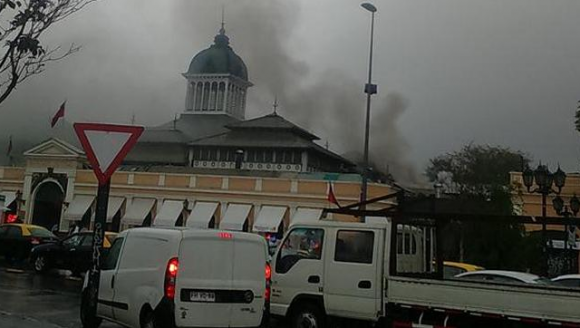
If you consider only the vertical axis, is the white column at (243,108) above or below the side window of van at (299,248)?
above

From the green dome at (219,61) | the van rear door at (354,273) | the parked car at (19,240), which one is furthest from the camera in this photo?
the green dome at (219,61)

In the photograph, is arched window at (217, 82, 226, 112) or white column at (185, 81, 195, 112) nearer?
arched window at (217, 82, 226, 112)

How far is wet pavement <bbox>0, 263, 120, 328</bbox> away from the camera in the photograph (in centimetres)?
1152

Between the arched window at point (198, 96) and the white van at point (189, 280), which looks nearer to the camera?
the white van at point (189, 280)

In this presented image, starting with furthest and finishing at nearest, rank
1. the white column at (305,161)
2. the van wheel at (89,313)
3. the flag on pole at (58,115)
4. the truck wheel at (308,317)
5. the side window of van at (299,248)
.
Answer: the white column at (305,161)
the flag on pole at (58,115)
the side window of van at (299,248)
the truck wheel at (308,317)
the van wheel at (89,313)

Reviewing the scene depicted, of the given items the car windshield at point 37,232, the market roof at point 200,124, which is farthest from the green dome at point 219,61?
the car windshield at point 37,232

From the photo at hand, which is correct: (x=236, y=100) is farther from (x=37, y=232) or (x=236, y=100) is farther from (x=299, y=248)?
(x=299, y=248)

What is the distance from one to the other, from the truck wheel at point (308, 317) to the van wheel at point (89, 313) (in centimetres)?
323

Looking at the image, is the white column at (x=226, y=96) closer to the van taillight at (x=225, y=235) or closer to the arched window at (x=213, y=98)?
the arched window at (x=213, y=98)

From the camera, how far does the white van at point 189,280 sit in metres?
9.08

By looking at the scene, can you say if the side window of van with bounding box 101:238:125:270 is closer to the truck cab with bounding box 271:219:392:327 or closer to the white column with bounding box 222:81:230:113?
the truck cab with bounding box 271:219:392:327

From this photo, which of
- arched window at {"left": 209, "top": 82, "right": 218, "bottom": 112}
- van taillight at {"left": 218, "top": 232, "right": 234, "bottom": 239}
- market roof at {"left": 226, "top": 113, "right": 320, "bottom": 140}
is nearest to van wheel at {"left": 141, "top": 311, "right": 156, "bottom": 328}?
van taillight at {"left": 218, "top": 232, "right": 234, "bottom": 239}

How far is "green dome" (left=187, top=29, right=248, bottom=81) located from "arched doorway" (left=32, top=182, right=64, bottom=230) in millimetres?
36317

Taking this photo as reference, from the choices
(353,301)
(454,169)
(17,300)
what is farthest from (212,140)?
(353,301)
